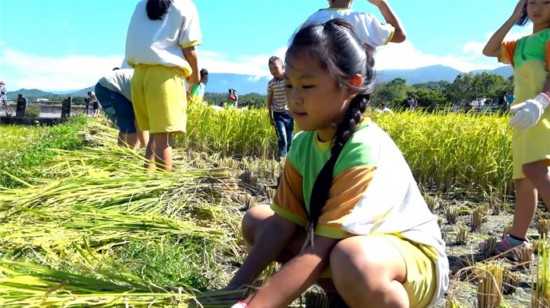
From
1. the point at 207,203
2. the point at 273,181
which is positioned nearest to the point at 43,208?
the point at 207,203

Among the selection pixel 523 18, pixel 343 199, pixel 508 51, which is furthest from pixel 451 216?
pixel 343 199

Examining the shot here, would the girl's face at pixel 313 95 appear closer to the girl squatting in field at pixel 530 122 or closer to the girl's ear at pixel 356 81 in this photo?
the girl's ear at pixel 356 81

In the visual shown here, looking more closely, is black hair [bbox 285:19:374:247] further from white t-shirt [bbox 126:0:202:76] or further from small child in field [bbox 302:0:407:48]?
white t-shirt [bbox 126:0:202:76]

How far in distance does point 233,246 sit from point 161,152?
111 cm

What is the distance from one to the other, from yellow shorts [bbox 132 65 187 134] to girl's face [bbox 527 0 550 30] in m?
1.71

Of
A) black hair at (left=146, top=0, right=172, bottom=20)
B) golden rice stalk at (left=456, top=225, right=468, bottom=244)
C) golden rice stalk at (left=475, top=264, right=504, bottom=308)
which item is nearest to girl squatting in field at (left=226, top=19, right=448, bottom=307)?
golden rice stalk at (left=475, top=264, right=504, bottom=308)

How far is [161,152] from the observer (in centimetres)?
299

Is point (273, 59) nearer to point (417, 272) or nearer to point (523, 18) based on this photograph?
point (523, 18)

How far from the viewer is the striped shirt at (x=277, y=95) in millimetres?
5125

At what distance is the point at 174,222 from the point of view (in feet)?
6.92

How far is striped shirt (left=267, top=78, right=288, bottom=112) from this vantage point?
202 inches

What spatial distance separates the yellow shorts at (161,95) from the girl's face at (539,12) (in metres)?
1.71

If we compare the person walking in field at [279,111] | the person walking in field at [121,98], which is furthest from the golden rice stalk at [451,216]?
the person walking in field at [279,111]

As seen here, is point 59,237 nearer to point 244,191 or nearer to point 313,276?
point 313,276
